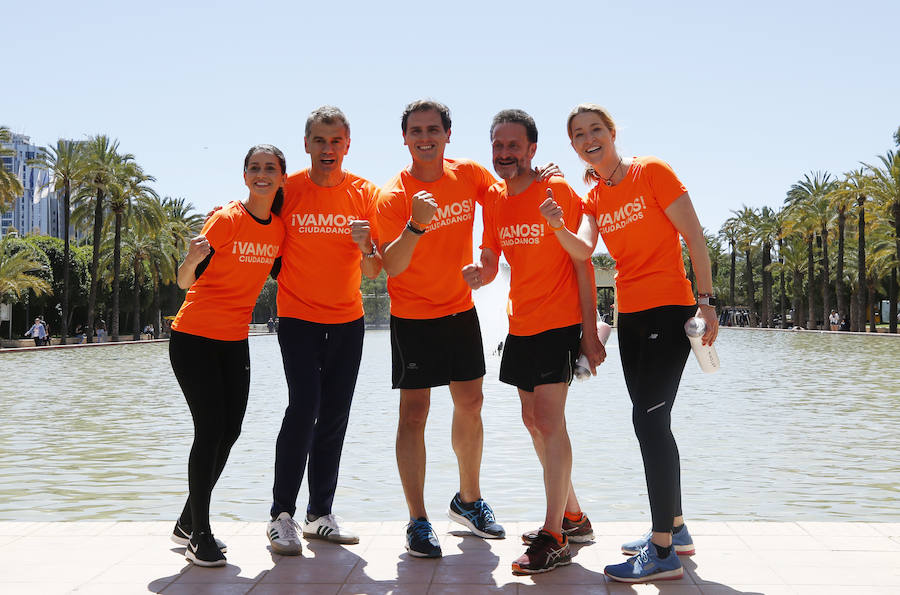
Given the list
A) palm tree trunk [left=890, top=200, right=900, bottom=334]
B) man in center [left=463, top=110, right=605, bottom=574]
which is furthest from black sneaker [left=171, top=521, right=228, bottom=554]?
palm tree trunk [left=890, top=200, right=900, bottom=334]

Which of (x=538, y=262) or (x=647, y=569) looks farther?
(x=538, y=262)

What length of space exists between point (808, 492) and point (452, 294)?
4572 millimetres

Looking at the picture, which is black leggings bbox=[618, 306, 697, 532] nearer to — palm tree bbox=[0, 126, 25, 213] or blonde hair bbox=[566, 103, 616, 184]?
blonde hair bbox=[566, 103, 616, 184]

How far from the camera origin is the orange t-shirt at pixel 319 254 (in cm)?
508

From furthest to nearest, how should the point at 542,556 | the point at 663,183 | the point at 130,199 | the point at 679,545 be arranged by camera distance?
the point at 130,199 < the point at 679,545 < the point at 663,183 < the point at 542,556

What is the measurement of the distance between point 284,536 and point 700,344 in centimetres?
239

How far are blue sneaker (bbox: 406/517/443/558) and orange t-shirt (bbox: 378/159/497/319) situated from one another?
3.77ft

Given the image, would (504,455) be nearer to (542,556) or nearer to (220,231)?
(542,556)

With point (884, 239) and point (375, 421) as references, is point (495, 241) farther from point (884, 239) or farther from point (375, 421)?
point (884, 239)

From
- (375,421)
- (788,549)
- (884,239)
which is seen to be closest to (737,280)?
(884,239)

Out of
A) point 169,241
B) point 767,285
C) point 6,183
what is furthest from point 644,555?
point 767,285

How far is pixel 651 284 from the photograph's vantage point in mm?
4539

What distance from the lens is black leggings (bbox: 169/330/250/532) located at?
4.75 m

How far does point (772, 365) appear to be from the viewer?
2611cm
